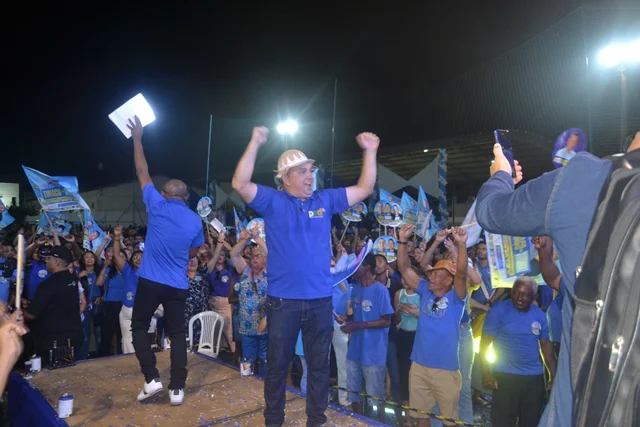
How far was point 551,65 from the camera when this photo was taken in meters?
14.7

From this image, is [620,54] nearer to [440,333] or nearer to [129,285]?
[440,333]

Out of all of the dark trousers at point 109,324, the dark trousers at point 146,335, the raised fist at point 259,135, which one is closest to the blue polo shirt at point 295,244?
the raised fist at point 259,135

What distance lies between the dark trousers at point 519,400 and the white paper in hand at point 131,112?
16.5ft

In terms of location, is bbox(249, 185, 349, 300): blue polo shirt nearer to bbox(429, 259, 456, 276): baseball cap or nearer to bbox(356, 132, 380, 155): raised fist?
bbox(356, 132, 380, 155): raised fist

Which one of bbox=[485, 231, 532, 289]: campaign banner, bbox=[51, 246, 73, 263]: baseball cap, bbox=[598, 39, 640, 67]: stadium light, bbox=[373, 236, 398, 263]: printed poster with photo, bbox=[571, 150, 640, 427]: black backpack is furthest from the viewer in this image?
bbox=[598, 39, 640, 67]: stadium light

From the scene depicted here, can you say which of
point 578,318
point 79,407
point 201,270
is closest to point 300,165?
point 578,318

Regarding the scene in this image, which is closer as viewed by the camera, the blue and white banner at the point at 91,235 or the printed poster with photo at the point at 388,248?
the printed poster with photo at the point at 388,248

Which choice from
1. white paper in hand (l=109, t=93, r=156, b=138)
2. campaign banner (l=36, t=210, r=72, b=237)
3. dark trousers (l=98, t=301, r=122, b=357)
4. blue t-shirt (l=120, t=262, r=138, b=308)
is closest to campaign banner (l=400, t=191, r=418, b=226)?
blue t-shirt (l=120, t=262, r=138, b=308)

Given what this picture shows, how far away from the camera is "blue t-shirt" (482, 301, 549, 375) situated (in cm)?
486

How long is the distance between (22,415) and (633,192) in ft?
18.1

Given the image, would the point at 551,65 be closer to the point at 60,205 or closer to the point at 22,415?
the point at 60,205

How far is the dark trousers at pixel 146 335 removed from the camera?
423cm

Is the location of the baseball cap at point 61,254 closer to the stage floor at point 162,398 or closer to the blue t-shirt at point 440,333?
the stage floor at point 162,398

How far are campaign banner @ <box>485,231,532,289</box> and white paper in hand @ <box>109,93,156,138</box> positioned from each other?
409 centimetres
